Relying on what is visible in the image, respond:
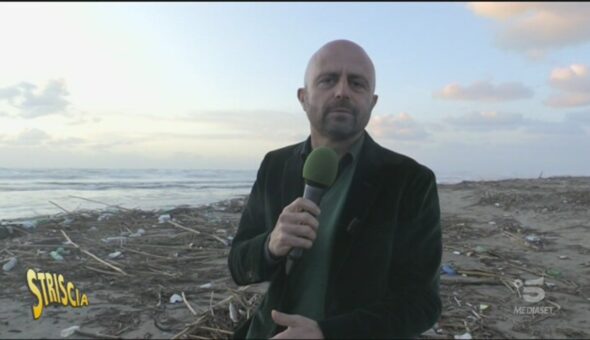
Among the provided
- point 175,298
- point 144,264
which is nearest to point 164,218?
point 144,264

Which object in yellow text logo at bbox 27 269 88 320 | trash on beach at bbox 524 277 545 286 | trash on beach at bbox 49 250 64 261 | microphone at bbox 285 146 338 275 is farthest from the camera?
trash on beach at bbox 49 250 64 261

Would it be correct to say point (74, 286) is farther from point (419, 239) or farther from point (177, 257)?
point (419, 239)

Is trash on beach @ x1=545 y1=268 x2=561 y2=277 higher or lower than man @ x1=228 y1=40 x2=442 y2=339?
lower

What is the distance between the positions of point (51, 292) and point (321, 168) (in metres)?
3.62

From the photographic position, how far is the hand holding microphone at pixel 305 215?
5.96 feet

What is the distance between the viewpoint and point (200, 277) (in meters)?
5.22

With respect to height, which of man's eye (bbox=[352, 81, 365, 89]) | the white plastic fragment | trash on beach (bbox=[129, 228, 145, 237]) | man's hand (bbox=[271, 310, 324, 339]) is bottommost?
the white plastic fragment

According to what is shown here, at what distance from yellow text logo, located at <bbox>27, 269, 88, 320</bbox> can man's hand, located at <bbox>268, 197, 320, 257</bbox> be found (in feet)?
9.87

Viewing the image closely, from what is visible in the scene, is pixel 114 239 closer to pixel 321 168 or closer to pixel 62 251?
pixel 62 251

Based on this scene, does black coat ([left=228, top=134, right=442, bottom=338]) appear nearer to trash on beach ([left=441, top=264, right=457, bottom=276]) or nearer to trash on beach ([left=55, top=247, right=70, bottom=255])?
trash on beach ([left=441, top=264, right=457, bottom=276])

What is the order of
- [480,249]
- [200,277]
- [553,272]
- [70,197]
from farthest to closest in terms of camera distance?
1. [70,197]
2. [480,249]
3. [553,272]
4. [200,277]

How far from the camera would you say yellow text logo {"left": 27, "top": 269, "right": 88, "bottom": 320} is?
4098mm

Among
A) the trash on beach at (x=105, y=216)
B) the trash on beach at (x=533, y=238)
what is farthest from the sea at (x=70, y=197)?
the trash on beach at (x=533, y=238)

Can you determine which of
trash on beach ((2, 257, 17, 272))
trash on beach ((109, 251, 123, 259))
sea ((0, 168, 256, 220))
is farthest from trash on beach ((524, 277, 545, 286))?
sea ((0, 168, 256, 220))
